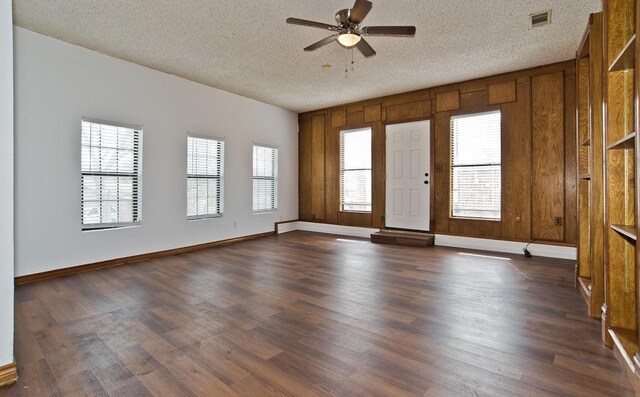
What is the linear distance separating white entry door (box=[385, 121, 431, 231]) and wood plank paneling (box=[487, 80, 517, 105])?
108 cm

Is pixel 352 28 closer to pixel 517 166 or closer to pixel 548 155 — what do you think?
pixel 517 166

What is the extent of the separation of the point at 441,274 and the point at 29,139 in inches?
195

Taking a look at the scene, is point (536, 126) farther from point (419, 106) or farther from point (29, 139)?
point (29, 139)

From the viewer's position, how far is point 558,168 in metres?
4.74

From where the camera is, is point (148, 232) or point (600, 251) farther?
point (148, 232)

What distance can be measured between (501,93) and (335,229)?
4.03 m

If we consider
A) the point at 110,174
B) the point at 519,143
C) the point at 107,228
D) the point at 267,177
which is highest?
the point at 519,143

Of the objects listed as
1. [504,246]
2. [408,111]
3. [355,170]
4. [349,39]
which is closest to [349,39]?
[349,39]

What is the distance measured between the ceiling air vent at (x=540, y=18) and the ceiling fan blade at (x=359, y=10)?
1.91m

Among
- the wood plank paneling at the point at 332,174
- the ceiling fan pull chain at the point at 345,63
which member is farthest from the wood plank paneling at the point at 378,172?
the ceiling fan pull chain at the point at 345,63

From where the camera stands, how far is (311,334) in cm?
229

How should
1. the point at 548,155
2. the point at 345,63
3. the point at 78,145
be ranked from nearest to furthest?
1. the point at 78,145
2. the point at 345,63
3. the point at 548,155

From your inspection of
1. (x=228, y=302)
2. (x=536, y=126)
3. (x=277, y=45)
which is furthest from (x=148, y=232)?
(x=536, y=126)
